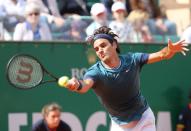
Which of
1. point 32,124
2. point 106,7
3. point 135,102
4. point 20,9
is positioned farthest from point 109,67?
point 106,7

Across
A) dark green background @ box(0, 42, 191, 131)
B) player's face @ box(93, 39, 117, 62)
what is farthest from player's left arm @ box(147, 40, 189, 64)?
dark green background @ box(0, 42, 191, 131)

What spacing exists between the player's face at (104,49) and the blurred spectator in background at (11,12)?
3.23 metres

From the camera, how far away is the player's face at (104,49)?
6.59m

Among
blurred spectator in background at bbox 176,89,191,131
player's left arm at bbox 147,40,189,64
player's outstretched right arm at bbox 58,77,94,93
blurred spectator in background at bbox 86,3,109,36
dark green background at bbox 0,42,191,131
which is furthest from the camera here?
blurred spectator in background at bbox 86,3,109,36

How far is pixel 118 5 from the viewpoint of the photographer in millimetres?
10711

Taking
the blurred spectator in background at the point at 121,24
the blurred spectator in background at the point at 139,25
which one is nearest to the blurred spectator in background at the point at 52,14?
the blurred spectator in background at the point at 121,24

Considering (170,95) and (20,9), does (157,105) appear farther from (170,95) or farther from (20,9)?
(20,9)

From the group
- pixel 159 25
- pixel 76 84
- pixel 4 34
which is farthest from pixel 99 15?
pixel 76 84

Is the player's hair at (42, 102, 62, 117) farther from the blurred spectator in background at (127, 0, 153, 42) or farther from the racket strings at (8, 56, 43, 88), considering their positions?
the blurred spectator in background at (127, 0, 153, 42)

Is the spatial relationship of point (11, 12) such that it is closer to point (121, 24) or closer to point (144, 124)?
point (121, 24)

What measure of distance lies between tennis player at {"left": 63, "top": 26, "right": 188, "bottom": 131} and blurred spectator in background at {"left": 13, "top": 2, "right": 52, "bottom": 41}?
294 cm

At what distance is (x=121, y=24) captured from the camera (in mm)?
10484

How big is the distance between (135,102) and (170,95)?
3512 mm

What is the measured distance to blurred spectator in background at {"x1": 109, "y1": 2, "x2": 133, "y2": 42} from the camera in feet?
34.0
